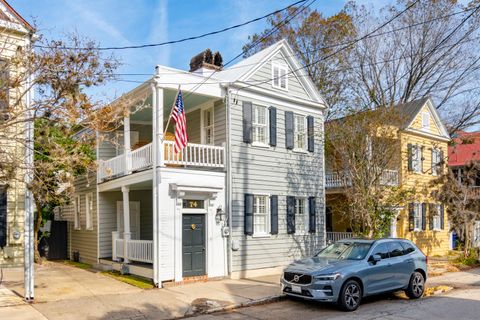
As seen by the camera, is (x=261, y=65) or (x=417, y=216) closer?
(x=261, y=65)

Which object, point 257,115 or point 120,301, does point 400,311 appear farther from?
point 257,115

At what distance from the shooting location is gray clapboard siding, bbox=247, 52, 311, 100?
1683cm

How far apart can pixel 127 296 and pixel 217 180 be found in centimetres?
489

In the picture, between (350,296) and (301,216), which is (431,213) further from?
(350,296)

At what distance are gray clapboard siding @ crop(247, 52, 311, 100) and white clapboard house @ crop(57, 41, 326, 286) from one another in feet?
0.14

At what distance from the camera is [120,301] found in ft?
37.5

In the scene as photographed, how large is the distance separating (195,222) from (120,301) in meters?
3.93

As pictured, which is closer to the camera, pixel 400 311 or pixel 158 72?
pixel 400 311

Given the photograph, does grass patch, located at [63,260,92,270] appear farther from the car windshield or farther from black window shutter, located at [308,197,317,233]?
the car windshield

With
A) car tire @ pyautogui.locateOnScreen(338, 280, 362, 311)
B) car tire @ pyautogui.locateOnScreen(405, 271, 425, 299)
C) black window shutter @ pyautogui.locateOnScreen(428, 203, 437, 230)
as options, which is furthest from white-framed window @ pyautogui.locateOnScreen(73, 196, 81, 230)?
black window shutter @ pyautogui.locateOnScreen(428, 203, 437, 230)

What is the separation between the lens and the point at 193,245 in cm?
1449

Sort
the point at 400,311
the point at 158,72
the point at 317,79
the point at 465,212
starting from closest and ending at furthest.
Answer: the point at 400,311, the point at 158,72, the point at 465,212, the point at 317,79

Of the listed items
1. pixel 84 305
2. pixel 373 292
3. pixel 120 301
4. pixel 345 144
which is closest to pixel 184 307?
pixel 120 301

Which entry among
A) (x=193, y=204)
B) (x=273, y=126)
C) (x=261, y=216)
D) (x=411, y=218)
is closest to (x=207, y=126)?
(x=273, y=126)
